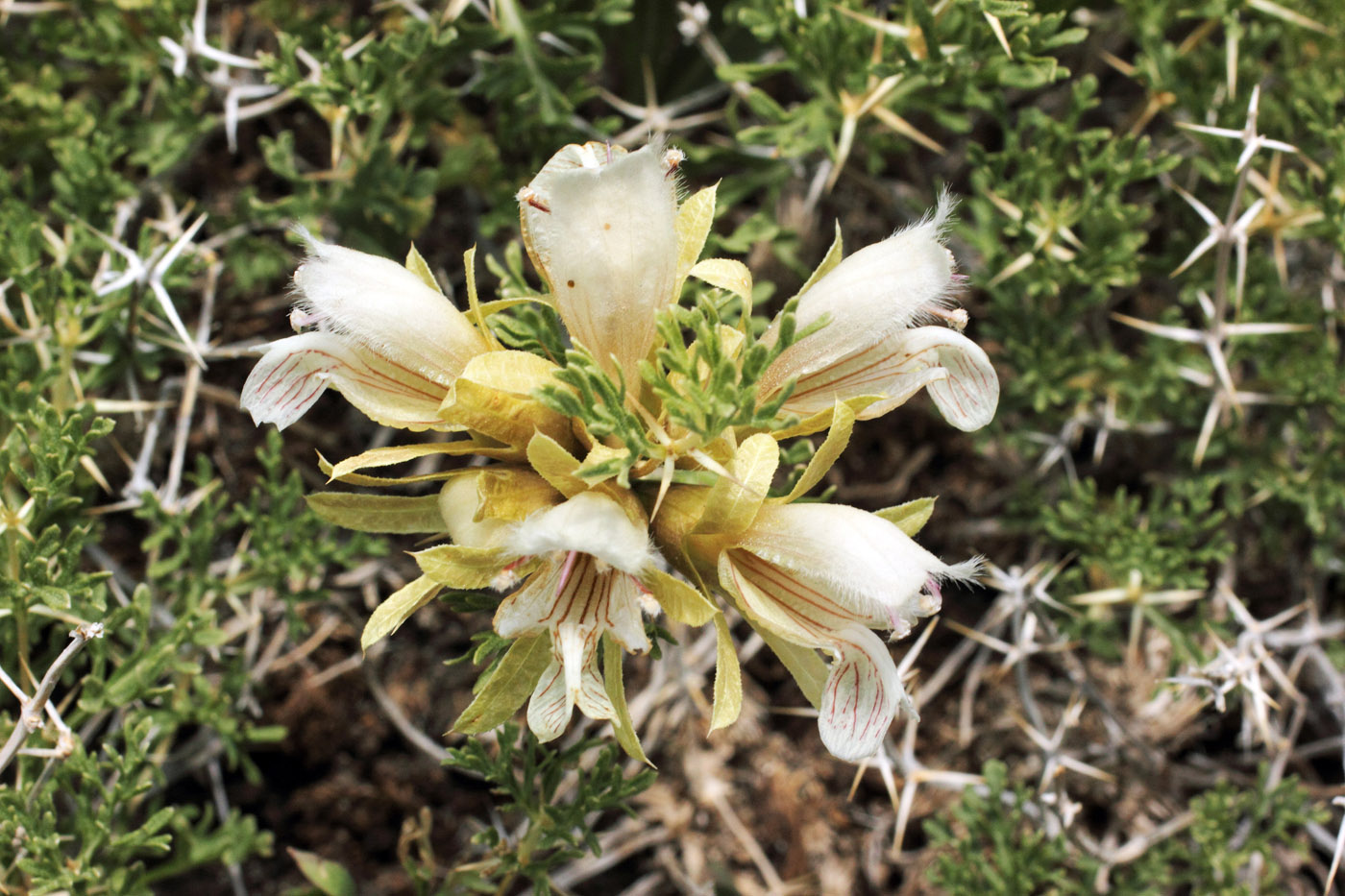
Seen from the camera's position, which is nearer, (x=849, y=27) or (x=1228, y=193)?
(x=849, y=27)

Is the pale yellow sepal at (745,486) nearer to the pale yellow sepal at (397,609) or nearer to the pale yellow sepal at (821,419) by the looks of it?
the pale yellow sepal at (821,419)

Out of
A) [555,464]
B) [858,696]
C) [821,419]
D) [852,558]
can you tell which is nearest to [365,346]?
[555,464]

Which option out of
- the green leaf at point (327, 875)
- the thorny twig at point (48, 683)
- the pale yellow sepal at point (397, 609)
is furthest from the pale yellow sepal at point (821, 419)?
the green leaf at point (327, 875)

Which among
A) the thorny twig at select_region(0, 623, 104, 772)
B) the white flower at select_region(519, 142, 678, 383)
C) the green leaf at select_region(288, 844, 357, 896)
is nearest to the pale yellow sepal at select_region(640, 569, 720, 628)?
the white flower at select_region(519, 142, 678, 383)

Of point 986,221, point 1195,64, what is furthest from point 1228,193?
point 986,221

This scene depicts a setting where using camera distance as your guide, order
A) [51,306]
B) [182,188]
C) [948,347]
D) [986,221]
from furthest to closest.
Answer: [182,188]
[986,221]
[51,306]
[948,347]

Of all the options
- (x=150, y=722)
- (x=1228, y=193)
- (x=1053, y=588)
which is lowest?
(x=1053, y=588)

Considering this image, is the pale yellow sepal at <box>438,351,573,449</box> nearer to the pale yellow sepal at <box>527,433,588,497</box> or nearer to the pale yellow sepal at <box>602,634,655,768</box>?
the pale yellow sepal at <box>527,433,588,497</box>

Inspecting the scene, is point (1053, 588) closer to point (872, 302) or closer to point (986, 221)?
point (986, 221)
